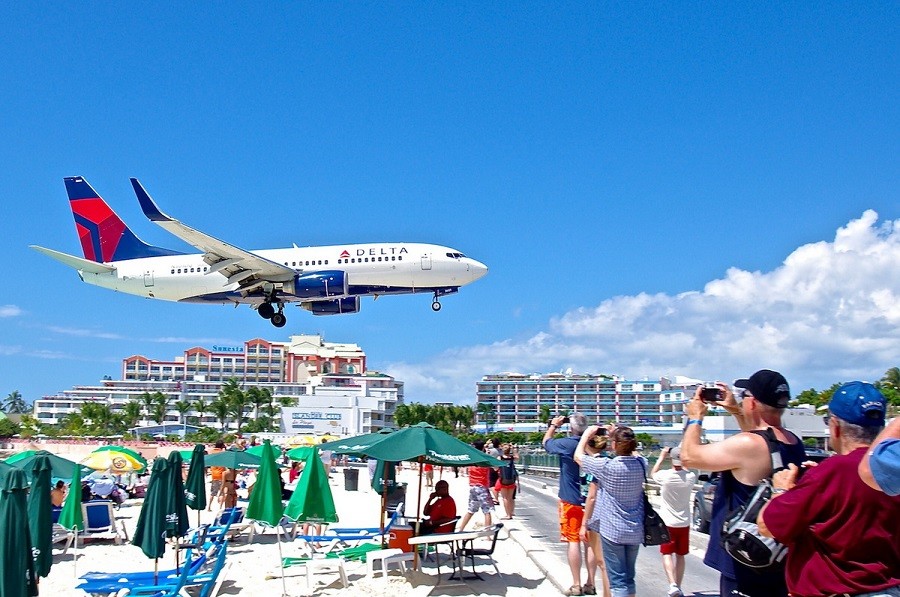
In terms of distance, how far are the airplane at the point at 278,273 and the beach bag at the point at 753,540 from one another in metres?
26.6

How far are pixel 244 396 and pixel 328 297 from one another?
97.3 meters

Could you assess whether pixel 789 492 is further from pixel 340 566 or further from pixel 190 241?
pixel 190 241

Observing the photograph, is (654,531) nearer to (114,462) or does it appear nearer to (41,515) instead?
(41,515)

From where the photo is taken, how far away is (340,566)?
34.9 feet

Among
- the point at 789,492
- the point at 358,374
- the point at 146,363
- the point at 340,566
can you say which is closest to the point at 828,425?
the point at 789,492

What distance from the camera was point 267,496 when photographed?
1057 centimetres

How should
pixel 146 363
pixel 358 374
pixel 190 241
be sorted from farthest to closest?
pixel 146 363 < pixel 358 374 < pixel 190 241

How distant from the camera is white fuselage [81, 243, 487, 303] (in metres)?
31.8

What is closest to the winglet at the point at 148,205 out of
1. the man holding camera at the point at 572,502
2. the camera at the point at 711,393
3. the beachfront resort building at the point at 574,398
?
the man holding camera at the point at 572,502

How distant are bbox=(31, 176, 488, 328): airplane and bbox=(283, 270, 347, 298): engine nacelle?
36 millimetres

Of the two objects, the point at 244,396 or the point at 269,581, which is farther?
the point at 244,396

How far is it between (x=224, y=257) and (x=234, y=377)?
133 m

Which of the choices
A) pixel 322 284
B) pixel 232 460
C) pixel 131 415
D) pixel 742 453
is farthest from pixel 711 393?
pixel 131 415

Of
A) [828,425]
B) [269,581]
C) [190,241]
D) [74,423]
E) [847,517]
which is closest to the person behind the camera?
[847,517]
